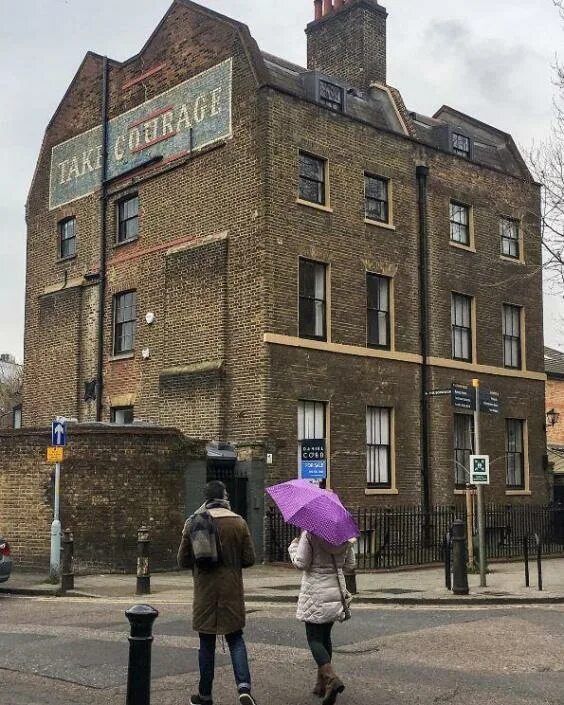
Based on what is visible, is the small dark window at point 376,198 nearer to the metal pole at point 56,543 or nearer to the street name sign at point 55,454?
the street name sign at point 55,454

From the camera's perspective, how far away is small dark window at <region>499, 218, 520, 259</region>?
89.9ft

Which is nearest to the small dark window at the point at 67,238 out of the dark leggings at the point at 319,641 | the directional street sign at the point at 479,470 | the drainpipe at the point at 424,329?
the drainpipe at the point at 424,329

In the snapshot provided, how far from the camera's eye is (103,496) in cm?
1838

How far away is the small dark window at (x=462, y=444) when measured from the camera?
2505 cm

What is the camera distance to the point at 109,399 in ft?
82.4

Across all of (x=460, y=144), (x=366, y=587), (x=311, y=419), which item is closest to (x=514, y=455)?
(x=311, y=419)

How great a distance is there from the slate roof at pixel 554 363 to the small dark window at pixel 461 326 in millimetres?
14717

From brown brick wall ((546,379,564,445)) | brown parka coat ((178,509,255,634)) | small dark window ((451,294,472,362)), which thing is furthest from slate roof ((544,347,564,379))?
brown parka coat ((178,509,255,634))

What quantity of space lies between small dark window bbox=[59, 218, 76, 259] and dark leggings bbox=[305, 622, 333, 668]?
2139cm

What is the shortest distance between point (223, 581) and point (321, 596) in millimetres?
894

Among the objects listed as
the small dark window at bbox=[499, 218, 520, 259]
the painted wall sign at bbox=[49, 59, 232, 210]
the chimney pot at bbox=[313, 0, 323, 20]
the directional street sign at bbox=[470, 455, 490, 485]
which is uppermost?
the chimney pot at bbox=[313, 0, 323, 20]

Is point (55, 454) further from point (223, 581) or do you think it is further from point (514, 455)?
point (514, 455)

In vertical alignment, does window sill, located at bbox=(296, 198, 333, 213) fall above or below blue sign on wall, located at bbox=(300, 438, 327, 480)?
above

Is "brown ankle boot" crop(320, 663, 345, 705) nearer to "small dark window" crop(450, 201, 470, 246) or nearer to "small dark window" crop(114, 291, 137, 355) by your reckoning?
"small dark window" crop(114, 291, 137, 355)
